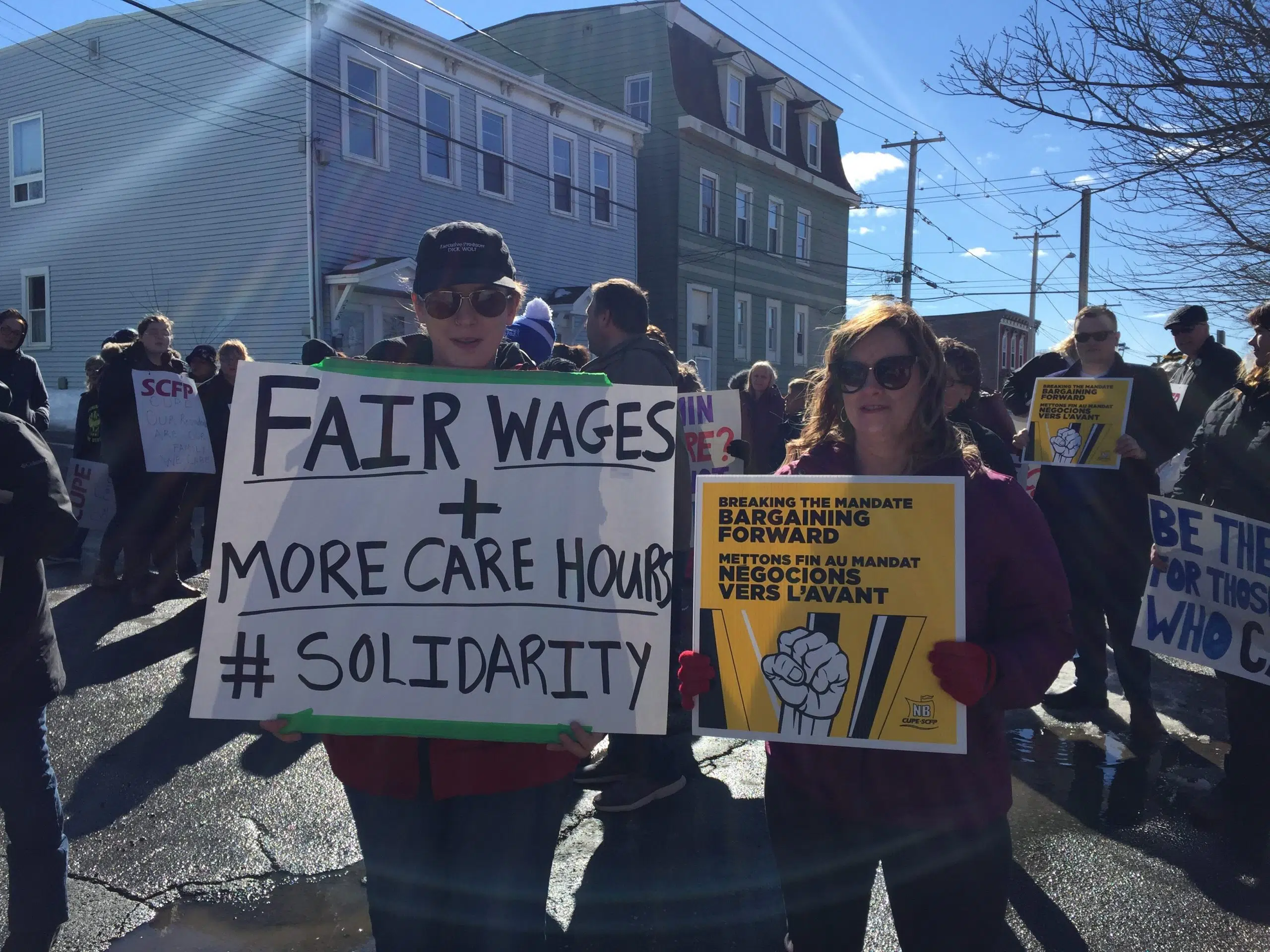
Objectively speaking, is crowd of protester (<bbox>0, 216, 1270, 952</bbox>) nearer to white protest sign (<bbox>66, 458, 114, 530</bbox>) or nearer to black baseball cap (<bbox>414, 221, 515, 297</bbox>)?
black baseball cap (<bbox>414, 221, 515, 297</bbox>)

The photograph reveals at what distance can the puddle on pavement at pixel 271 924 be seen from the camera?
301cm

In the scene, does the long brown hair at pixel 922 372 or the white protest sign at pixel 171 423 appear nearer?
the long brown hair at pixel 922 372

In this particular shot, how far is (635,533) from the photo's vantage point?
2049 millimetres

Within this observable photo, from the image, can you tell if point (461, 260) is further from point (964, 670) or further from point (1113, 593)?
point (1113, 593)

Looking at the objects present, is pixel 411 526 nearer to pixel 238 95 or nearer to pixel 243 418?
pixel 243 418

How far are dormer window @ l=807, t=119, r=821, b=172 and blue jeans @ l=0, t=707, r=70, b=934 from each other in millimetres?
29311

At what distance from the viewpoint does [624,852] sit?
3668 millimetres

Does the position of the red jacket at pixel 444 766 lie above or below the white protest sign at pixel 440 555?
below

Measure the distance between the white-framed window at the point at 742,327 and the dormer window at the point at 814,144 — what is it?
5873mm

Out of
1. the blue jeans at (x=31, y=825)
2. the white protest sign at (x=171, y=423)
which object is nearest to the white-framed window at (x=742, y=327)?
the white protest sign at (x=171, y=423)

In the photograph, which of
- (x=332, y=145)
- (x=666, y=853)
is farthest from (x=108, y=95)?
(x=666, y=853)

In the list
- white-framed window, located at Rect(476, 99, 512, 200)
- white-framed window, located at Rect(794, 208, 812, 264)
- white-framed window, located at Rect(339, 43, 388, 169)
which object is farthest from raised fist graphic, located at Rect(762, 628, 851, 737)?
white-framed window, located at Rect(794, 208, 812, 264)

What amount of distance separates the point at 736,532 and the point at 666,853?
6.91 ft

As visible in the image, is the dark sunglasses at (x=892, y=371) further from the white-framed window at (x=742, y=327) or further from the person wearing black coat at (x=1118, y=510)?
the white-framed window at (x=742, y=327)
